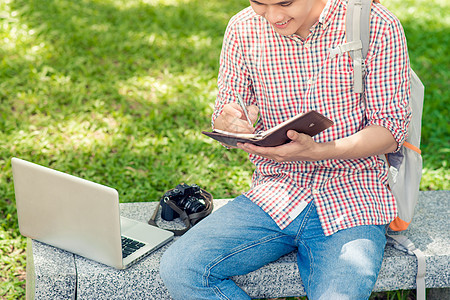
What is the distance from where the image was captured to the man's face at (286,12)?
7.61 feet

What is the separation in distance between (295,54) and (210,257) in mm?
897

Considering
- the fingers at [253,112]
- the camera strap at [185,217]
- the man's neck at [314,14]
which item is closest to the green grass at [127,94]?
the camera strap at [185,217]

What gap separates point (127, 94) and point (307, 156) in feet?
9.21

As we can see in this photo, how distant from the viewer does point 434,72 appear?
541cm

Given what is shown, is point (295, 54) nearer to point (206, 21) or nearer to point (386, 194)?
point (386, 194)

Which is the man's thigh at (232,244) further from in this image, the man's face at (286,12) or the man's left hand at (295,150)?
the man's face at (286,12)

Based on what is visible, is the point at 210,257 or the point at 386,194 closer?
the point at 210,257

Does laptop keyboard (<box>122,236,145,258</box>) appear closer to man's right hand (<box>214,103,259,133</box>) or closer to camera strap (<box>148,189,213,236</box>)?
camera strap (<box>148,189,213,236</box>)

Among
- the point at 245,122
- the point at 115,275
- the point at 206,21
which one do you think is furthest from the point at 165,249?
the point at 206,21

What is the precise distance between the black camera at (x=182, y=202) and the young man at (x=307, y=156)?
1.00ft

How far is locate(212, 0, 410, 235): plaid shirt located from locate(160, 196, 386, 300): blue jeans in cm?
6

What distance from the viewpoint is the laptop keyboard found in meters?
2.57

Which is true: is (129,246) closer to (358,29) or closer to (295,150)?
(295,150)

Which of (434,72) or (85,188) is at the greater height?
(85,188)
